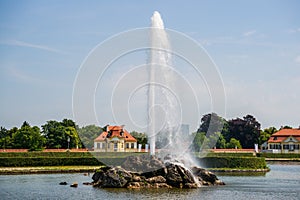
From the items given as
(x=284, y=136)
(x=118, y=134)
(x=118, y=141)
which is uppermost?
(x=284, y=136)

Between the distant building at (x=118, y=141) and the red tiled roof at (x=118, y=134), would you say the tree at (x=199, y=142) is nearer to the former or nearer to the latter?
the distant building at (x=118, y=141)

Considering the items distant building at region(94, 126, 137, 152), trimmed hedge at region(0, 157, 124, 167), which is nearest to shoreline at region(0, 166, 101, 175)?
trimmed hedge at region(0, 157, 124, 167)

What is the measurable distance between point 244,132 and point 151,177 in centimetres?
7495

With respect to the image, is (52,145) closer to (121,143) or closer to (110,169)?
(121,143)

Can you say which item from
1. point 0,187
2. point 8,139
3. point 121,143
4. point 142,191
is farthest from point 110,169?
point 8,139

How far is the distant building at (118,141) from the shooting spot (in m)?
80.9

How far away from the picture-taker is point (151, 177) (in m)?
33.7

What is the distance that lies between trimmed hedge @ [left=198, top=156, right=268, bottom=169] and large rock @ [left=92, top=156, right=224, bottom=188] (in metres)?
17.3

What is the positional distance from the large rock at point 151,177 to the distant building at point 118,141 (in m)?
44.3

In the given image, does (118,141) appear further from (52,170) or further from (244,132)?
(52,170)

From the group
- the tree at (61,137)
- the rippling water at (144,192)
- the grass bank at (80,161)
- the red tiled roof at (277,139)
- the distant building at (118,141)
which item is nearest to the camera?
the rippling water at (144,192)

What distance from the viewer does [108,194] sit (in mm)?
29062

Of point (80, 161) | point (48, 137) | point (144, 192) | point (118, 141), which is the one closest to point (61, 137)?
point (48, 137)

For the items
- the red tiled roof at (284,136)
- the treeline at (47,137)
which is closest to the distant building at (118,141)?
the treeline at (47,137)
